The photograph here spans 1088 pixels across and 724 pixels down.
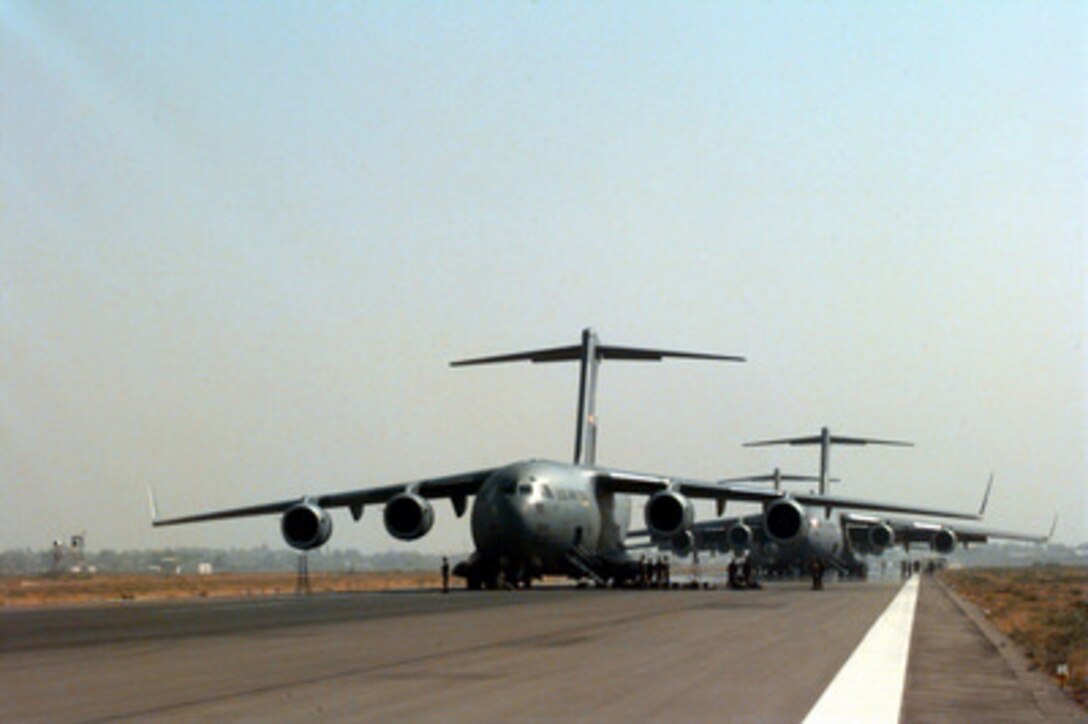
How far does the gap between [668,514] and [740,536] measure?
92.3 ft

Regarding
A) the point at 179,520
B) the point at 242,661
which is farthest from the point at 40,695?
the point at 179,520

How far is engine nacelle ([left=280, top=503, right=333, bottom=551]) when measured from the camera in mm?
47875

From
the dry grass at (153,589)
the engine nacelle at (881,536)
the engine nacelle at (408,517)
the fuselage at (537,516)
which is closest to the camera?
the fuselage at (537,516)

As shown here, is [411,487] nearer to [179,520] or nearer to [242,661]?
[179,520]

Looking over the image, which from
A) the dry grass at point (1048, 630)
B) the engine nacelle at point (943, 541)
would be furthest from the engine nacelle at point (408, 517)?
the engine nacelle at point (943, 541)

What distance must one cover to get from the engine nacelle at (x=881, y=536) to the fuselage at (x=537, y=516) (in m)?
33.2

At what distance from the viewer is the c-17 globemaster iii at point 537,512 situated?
47.4 meters

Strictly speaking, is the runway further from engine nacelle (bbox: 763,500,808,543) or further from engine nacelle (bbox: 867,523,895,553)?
engine nacelle (bbox: 867,523,895,553)

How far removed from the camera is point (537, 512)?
46.9 m

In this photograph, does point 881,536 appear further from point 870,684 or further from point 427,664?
point 870,684

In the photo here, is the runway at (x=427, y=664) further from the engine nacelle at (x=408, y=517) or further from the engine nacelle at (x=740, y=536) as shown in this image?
the engine nacelle at (x=740, y=536)

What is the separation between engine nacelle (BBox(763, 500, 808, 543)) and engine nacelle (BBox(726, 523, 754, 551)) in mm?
25957

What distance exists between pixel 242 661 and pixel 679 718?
7.31 m

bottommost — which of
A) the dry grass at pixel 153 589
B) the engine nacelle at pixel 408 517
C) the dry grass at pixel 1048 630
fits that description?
the dry grass at pixel 153 589
